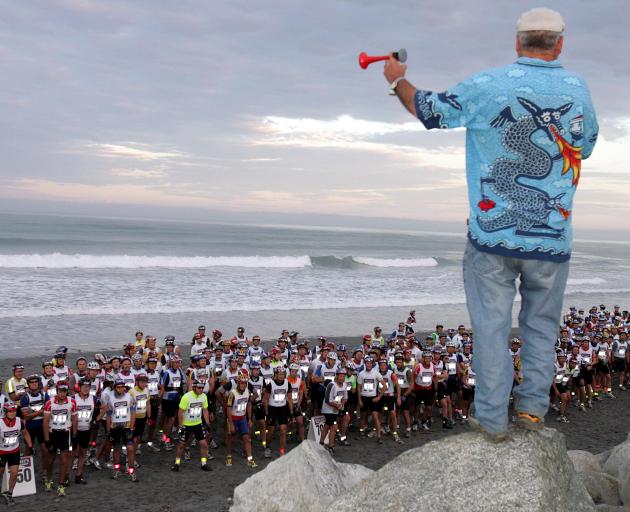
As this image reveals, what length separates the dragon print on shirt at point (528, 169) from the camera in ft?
10.9

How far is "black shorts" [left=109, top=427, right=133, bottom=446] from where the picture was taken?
12.5 meters

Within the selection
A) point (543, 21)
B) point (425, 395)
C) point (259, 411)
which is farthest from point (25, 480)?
point (543, 21)

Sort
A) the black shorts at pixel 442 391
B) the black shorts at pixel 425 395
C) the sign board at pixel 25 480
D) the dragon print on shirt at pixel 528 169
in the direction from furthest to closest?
the black shorts at pixel 442 391
the black shorts at pixel 425 395
the sign board at pixel 25 480
the dragon print on shirt at pixel 528 169

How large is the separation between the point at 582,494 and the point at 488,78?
3.12 metres

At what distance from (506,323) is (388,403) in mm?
12310

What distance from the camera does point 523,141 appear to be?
3344 millimetres

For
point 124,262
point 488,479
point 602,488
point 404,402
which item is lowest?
point 404,402

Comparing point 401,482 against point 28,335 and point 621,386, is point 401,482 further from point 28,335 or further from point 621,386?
point 28,335

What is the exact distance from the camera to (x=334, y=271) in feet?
210

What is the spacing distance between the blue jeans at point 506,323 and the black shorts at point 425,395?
12666mm

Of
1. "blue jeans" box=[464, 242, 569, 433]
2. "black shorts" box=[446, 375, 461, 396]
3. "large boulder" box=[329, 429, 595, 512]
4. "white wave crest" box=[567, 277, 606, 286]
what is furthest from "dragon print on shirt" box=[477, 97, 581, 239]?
"white wave crest" box=[567, 277, 606, 286]


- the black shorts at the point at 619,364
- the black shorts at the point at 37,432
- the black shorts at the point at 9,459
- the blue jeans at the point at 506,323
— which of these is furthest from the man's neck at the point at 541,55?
the black shorts at the point at 619,364

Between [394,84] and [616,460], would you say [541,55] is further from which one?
[616,460]

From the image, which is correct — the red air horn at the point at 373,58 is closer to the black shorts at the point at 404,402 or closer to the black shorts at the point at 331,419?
the black shorts at the point at 331,419
